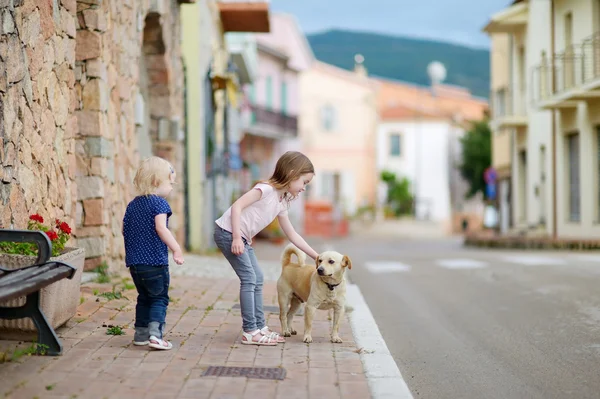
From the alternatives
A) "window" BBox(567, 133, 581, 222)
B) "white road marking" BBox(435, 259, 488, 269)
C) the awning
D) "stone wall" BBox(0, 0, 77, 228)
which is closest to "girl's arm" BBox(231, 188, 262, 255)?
"stone wall" BBox(0, 0, 77, 228)

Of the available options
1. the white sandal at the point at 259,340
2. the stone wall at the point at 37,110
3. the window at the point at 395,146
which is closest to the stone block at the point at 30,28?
the stone wall at the point at 37,110

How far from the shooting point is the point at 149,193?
22.3 feet

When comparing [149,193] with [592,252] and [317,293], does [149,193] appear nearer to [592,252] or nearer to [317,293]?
A: [317,293]

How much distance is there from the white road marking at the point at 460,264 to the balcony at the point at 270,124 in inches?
1111

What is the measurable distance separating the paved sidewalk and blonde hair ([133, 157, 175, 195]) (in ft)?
3.68

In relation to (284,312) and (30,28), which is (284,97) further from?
(284,312)

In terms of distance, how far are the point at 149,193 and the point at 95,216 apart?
4.44 metres

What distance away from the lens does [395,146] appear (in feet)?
232

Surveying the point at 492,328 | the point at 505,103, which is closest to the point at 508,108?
the point at 505,103

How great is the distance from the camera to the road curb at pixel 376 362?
5562 mm

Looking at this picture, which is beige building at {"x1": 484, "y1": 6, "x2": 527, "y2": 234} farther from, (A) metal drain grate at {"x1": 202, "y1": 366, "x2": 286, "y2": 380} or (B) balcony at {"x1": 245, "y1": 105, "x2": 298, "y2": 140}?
(A) metal drain grate at {"x1": 202, "y1": 366, "x2": 286, "y2": 380}

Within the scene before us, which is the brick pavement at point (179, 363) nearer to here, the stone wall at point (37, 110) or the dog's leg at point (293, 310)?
the dog's leg at point (293, 310)

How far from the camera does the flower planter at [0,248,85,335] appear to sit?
644 centimetres

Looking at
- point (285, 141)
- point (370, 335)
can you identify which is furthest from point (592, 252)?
point (285, 141)
